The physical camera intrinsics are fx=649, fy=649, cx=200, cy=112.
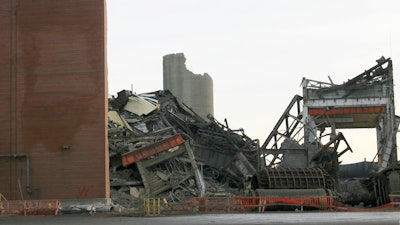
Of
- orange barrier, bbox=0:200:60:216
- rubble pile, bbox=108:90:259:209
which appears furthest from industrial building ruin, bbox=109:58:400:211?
orange barrier, bbox=0:200:60:216

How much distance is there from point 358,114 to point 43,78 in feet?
110

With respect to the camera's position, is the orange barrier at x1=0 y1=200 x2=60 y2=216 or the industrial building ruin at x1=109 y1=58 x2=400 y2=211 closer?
the orange barrier at x1=0 y1=200 x2=60 y2=216

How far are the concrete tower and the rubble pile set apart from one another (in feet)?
58.9

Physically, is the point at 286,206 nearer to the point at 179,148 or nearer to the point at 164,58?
the point at 179,148

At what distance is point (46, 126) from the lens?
128 ft

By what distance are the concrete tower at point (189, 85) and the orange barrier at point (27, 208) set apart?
46352 mm

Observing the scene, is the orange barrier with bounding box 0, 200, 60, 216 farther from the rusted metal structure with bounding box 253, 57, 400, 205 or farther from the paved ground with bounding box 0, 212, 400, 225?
the rusted metal structure with bounding box 253, 57, 400, 205

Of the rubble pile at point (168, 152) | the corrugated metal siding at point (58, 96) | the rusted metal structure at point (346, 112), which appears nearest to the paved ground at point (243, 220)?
the corrugated metal siding at point (58, 96)

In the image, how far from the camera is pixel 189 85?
82.7m

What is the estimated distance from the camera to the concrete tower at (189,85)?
8138 cm

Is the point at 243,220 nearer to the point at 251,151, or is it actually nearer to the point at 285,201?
the point at 285,201

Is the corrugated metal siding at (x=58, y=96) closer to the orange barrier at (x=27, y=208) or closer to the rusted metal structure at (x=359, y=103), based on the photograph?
the orange barrier at (x=27, y=208)

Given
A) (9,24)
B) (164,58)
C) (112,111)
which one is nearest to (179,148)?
(112,111)

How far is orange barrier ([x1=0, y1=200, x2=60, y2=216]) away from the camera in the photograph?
33875 millimetres
